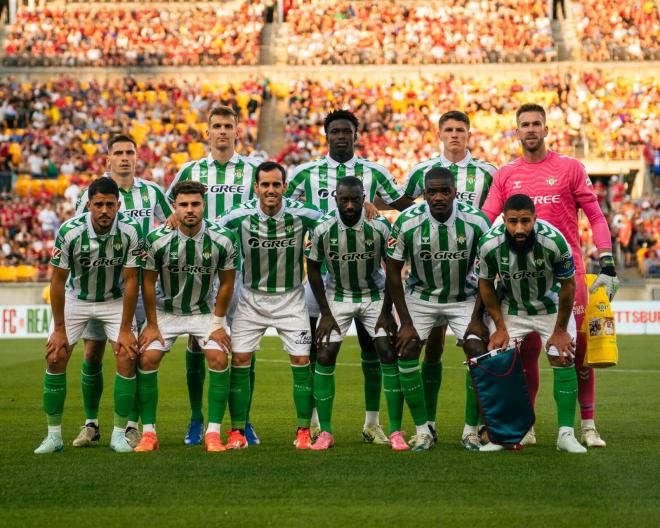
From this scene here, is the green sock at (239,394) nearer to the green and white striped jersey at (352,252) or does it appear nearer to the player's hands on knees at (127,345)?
the player's hands on knees at (127,345)

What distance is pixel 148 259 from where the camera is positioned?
8953mm

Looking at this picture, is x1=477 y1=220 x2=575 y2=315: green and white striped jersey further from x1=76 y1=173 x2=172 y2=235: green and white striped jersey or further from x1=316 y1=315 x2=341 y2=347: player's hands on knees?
x1=76 y1=173 x2=172 y2=235: green and white striped jersey

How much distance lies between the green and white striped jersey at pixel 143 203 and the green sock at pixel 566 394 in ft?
11.8

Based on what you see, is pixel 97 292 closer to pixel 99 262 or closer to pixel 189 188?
pixel 99 262

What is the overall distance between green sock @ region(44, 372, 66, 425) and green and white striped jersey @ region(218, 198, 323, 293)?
160 centimetres

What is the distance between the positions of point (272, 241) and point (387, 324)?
43.2 inches

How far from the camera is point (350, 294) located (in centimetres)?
917

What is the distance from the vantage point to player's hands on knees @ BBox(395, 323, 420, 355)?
8.80 m

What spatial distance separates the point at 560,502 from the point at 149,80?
32448mm

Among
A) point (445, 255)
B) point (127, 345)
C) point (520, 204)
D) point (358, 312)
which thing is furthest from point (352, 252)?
point (127, 345)

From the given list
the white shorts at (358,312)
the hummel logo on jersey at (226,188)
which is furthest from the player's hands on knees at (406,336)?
the hummel logo on jersey at (226,188)

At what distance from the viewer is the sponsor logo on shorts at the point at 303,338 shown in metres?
9.18

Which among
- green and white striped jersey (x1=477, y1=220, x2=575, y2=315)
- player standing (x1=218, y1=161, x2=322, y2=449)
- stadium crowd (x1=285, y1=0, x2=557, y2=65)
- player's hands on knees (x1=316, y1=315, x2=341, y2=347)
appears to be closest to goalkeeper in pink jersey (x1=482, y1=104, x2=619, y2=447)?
green and white striped jersey (x1=477, y1=220, x2=575, y2=315)

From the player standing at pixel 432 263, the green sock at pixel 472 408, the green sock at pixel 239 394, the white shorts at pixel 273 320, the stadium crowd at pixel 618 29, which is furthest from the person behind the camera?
the stadium crowd at pixel 618 29
